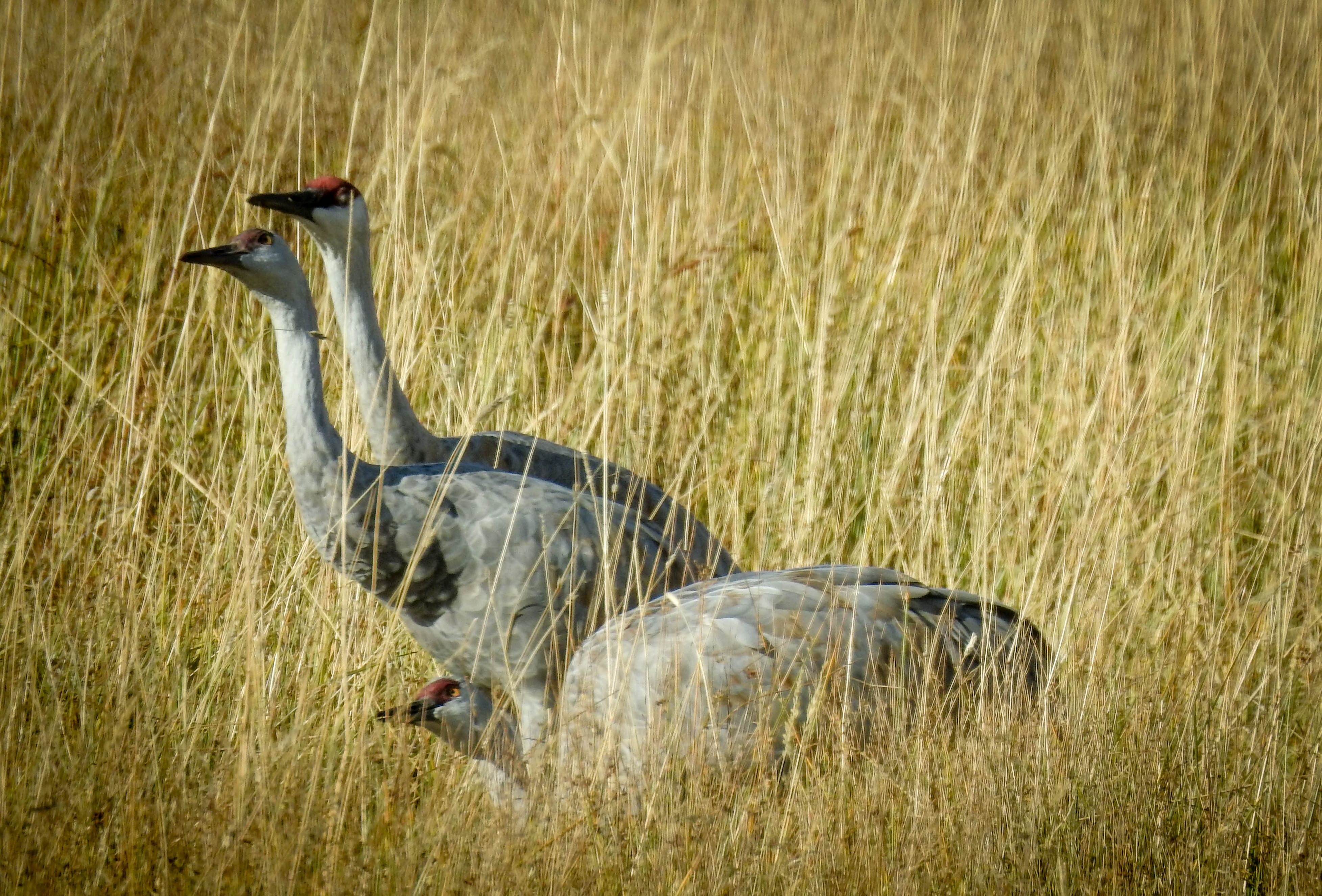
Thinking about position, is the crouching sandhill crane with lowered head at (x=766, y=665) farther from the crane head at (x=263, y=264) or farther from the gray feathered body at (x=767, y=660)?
the crane head at (x=263, y=264)

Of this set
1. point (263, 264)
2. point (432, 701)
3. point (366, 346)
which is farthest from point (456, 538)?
point (263, 264)

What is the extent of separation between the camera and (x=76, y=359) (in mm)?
4336

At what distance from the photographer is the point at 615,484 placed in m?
4.18

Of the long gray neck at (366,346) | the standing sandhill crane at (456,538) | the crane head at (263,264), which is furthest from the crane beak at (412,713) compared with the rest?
the crane head at (263,264)

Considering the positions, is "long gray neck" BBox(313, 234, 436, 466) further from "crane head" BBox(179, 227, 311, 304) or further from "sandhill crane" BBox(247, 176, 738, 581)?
"crane head" BBox(179, 227, 311, 304)

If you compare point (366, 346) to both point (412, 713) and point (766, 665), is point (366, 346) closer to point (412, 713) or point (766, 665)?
point (412, 713)

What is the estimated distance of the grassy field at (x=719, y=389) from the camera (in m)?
2.81

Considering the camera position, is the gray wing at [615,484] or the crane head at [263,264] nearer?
the crane head at [263,264]

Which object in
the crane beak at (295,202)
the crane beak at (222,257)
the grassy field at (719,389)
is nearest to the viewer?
the grassy field at (719,389)

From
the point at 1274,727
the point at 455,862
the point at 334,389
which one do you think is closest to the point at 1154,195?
the point at 1274,727

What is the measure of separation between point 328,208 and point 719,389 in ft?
4.52

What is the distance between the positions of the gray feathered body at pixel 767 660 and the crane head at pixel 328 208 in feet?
4.99

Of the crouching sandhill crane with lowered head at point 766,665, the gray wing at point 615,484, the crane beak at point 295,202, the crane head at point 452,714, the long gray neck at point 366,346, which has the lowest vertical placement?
the crane head at point 452,714

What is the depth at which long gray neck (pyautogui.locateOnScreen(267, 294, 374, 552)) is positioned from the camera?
3748 mm
